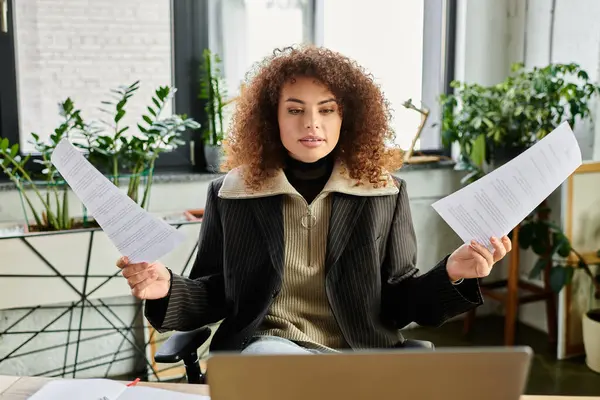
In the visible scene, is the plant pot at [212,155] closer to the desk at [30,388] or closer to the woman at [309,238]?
the woman at [309,238]

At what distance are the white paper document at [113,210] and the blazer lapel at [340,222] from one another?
41cm

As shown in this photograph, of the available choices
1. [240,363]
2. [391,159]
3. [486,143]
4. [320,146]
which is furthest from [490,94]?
[240,363]

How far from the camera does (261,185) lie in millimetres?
1389

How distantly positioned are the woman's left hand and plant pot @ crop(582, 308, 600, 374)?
5.38 ft

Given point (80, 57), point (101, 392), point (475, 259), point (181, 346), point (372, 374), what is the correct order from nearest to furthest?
point (372, 374), point (101, 392), point (475, 259), point (181, 346), point (80, 57)

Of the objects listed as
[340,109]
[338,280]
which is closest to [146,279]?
[338,280]

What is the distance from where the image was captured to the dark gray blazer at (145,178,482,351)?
1.32 meters

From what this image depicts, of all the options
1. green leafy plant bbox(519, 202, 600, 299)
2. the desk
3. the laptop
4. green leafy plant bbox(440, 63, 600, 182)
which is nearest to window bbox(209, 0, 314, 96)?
green leafy plant bbox(440, 63, 600, 182)

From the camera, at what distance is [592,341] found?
2.62m

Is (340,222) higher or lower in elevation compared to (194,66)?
lower

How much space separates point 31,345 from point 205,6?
5.17 ft

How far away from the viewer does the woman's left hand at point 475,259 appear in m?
1.09

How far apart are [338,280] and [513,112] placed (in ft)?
5.64

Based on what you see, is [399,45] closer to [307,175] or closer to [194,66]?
[194,66]
